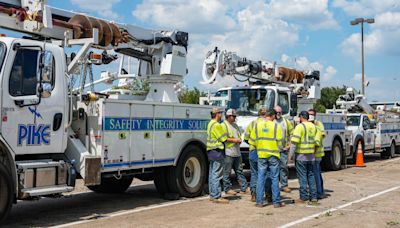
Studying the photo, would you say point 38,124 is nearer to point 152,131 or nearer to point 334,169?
point 152,131

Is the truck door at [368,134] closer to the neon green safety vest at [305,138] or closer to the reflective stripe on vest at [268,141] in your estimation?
the neon green safety vest at [305,138]

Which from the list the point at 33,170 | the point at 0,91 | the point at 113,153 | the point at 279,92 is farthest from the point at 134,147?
the point at 279,92

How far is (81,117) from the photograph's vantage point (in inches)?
355

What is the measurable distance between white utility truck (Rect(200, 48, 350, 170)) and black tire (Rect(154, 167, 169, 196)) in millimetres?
3075

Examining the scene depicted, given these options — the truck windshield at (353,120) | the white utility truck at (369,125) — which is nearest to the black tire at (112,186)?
the white utility truck at (369,125)

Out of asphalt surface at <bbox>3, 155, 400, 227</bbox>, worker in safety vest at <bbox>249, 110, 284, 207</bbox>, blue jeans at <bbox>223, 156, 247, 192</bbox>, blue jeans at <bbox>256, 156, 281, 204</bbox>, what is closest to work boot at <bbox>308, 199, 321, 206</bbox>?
asphalt surface at <bbox>3, 155, 400, 227</bbox>

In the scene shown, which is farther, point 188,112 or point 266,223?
point 188,112

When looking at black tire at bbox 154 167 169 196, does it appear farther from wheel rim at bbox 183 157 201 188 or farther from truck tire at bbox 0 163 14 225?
truck tire at bbox 0 163 14 225

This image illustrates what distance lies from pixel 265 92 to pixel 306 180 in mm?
4239

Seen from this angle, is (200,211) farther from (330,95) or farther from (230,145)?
(330,95)

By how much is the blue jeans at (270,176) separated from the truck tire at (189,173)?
1612 mm

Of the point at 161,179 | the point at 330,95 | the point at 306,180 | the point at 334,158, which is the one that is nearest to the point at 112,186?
the point at 161,179

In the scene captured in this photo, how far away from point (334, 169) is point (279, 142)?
8403mm

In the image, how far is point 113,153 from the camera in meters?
9.02
